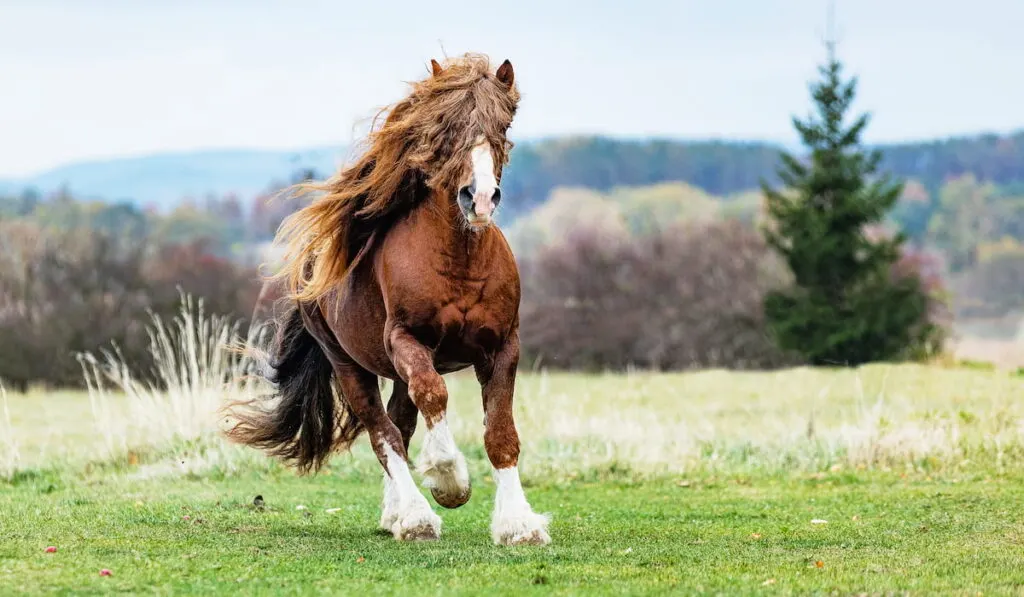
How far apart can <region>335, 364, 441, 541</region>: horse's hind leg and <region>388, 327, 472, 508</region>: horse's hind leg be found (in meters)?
0.41

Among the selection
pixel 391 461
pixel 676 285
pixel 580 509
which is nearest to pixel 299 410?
pixel 391 461

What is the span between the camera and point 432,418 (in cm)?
829

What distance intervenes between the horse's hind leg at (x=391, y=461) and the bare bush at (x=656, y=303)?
36296mm

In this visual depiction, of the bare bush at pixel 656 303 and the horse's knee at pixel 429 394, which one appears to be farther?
the bare bush at pixel 656 303

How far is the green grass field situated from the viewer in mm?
7211

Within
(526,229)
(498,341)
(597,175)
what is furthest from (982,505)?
(597,175)

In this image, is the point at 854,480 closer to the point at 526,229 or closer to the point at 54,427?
the point at 54,427

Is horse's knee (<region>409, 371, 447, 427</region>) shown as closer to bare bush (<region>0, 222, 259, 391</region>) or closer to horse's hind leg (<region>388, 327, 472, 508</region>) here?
horse's hind leg (<region>388, 327, 472, 508</region>)

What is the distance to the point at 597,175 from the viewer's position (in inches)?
5817

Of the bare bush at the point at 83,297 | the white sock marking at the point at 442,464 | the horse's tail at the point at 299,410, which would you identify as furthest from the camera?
the bare bush at the point at 83,297

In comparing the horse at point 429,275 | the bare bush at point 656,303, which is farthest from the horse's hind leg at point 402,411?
the bare bush at point 656,303

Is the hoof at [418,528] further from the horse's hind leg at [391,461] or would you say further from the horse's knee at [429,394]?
the horse's knee at [429,394]

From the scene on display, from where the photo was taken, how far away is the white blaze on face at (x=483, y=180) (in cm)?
796

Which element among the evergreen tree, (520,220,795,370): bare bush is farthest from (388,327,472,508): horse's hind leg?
(520,220,795,370): bare bush
